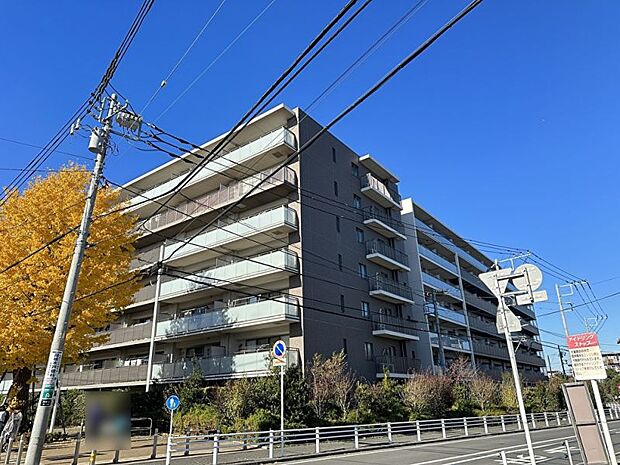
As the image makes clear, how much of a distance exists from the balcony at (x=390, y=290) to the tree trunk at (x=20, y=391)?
65.5ft

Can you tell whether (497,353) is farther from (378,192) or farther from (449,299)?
(378,192)

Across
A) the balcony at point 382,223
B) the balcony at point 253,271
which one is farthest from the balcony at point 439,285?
the balcony at point 253,271

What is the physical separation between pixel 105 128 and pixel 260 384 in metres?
13.0

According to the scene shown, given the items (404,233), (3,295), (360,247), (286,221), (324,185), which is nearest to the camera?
(3,295)

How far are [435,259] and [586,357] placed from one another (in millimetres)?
31760

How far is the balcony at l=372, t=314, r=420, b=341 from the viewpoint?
28188mm

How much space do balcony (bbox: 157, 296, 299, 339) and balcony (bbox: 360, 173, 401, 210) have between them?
12.8 meters

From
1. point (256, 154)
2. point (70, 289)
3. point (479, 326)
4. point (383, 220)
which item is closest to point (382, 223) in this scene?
point (383, 220)

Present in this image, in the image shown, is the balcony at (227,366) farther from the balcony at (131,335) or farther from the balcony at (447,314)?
the balcony at (447,314)

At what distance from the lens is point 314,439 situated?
15188 mm

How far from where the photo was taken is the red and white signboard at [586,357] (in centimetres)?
779

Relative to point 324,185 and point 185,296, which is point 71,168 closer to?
point 185,296

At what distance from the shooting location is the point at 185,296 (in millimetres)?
27719

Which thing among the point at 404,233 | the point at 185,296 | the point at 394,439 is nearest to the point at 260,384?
the point at 394,439
